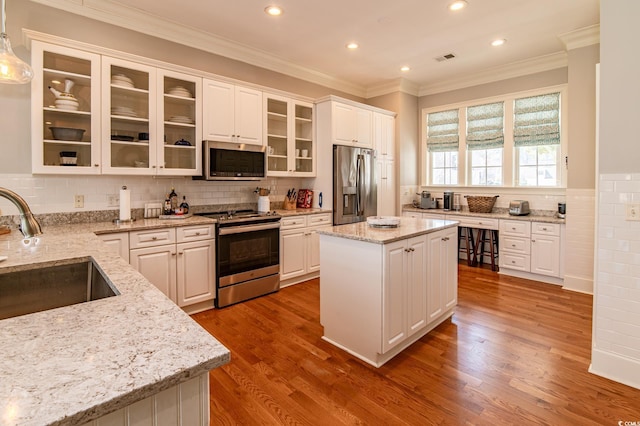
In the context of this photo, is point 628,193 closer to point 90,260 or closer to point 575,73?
point 575,73

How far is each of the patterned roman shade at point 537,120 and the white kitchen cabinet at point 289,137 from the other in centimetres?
310

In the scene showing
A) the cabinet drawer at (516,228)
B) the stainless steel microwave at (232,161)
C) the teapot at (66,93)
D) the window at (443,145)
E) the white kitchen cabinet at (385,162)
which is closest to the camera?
the teapot at (66,93)

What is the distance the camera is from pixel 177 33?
3646 millimetres

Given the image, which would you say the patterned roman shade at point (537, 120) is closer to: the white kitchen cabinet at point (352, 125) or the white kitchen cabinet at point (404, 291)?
the white kitchen cabinet at point (352, 125)

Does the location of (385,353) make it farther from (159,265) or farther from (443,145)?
(443,145)

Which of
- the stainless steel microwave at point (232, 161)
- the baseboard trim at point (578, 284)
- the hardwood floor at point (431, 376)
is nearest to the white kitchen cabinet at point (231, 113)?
the stainless steel microwave at point (232, 161)

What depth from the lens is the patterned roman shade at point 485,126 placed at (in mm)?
5176

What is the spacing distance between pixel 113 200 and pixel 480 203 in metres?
4.94

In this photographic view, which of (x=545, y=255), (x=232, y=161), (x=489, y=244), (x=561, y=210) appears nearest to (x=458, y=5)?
(x=232, y=161)

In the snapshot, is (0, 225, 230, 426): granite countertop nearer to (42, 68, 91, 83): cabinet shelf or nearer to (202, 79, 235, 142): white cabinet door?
(42, 68, 91, 83): cabinet shelf

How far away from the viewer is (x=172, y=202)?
3688 mm

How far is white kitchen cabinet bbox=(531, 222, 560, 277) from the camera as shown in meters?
4.21

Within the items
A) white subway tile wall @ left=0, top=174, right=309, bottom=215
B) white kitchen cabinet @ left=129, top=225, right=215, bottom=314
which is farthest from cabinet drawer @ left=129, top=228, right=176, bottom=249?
white subway tile wall @ left=0, top=174, right=309, bottom=215

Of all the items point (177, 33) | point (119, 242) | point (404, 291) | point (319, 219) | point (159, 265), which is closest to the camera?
point (404, 291)
